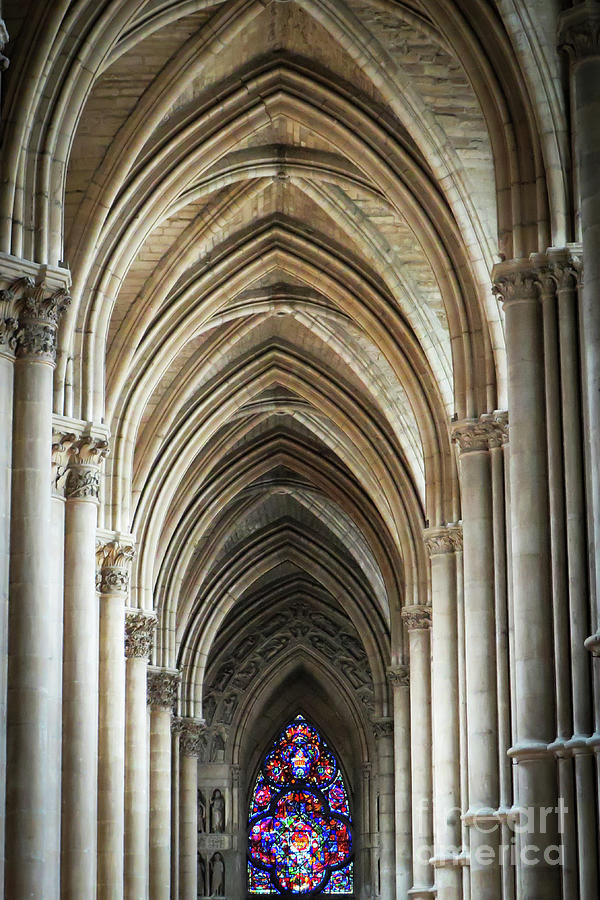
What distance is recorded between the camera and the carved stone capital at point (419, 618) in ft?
102

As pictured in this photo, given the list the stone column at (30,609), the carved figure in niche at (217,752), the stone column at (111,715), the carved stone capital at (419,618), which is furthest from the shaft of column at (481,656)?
the carved figure in niche at (217,752)

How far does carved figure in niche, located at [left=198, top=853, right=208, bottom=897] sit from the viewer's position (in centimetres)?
4653

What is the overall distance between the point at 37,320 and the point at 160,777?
18.3 m

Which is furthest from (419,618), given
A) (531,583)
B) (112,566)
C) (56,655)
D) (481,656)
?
(531,583)

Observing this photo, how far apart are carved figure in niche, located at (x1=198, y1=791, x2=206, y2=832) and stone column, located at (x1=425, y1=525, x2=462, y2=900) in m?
22.0

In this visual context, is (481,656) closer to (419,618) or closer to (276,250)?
(276,250)

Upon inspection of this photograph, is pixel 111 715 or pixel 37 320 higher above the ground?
pixel 37 320

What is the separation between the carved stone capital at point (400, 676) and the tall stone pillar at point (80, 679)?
1470 centimetres

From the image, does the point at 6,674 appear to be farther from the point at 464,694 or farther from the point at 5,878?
the point at 464,694

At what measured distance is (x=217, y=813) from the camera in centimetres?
4756

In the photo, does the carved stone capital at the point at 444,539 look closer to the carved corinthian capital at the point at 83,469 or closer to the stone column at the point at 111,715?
the stone column at the point at 111,715

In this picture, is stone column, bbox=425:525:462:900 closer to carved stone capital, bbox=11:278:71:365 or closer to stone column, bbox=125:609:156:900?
stone column, bbox=125:609:156:900

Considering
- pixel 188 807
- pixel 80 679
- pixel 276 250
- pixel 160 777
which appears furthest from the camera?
pixel 188 807

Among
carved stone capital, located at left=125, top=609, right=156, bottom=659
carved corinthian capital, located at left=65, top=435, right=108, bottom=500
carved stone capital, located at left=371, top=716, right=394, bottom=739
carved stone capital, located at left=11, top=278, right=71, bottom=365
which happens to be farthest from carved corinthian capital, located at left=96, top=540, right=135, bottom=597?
carved stone capital, located at left=371, top=716, right=394, bottom=739
